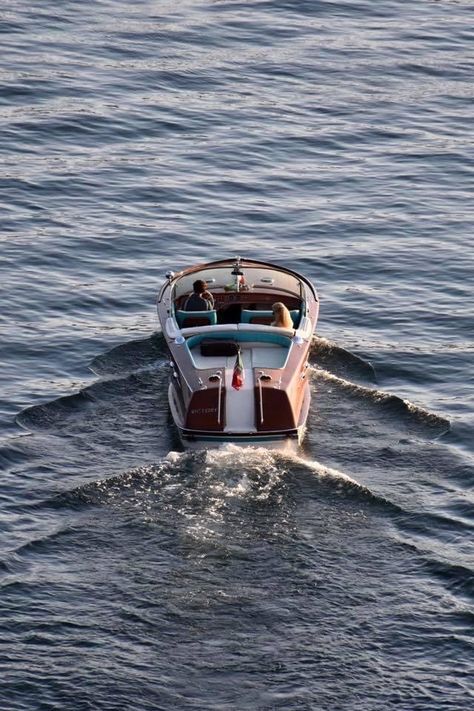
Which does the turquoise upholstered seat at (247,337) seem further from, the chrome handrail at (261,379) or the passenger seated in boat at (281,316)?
Answer: the chrome handrail at (261,379)

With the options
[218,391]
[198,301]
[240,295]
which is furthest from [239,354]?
[240,295]

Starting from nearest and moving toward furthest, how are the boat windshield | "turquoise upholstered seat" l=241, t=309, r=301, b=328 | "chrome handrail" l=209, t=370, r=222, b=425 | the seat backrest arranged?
"chrome handrail" l=209, t=370, r=222, b=425 < the seat backrest < "turquoise upholstered seat" l=241, t=309, r=301, b=328 < the boat windshield

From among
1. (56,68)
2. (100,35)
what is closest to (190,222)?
(56,68)

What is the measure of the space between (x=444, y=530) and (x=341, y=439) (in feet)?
10.9

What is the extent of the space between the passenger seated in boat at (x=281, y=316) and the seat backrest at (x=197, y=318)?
3.59 ft

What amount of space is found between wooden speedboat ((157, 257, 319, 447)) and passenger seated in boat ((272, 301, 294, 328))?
138 mm

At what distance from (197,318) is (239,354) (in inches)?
81.8

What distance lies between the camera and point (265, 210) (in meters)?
34.7

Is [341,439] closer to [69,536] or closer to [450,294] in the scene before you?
[69,536]

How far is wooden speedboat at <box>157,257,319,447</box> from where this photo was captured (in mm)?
21859

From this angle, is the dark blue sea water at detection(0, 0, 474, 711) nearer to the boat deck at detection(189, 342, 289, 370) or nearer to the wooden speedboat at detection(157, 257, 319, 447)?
the wooden speedboat at detection(157, 257, 319, 447)

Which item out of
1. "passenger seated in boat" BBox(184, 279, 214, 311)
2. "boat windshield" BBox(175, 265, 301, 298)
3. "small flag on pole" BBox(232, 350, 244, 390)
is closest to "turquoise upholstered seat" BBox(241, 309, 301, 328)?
"passenger seated in boat" BBox(184, 279, 214, 311)

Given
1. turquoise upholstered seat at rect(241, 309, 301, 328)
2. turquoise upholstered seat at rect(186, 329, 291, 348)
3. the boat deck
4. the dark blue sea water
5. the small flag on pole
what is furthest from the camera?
turquoise upholstered seat at rect(241, 309, 301, 328)

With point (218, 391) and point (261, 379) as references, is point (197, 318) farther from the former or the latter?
point (218, 391)
